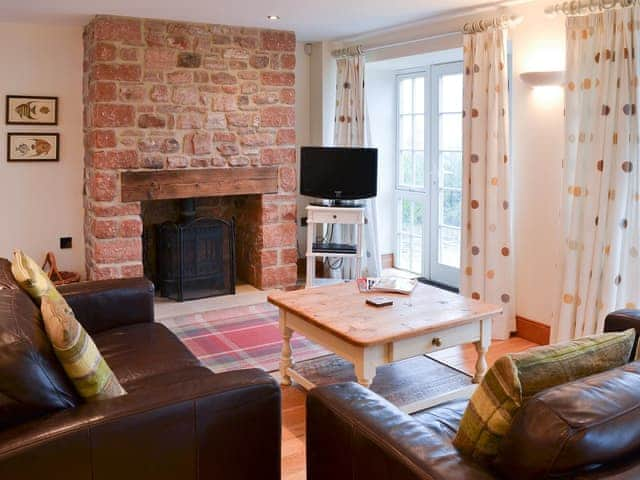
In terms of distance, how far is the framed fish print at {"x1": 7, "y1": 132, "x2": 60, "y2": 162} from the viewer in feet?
16.5

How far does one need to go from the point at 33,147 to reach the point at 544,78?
3855 mm

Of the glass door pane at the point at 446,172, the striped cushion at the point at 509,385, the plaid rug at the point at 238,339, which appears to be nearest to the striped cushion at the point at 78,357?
the striped cushion at the point at 509,385

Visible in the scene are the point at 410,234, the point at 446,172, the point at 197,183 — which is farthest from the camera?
the point at 410,234

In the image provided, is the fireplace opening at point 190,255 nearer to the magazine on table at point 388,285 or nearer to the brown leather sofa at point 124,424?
the magazine on table at point 388,285

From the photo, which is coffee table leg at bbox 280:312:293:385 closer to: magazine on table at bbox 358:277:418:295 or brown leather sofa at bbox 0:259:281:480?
magazine on table at bbox 358:277:418:295

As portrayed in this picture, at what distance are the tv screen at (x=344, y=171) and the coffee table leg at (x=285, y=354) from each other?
223cm

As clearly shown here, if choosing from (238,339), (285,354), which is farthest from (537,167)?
(238,339)

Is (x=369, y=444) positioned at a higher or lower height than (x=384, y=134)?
lower

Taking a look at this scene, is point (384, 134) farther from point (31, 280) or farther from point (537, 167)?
point (31, 280)

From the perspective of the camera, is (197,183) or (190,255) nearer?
(197,183)

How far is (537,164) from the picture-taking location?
425cm

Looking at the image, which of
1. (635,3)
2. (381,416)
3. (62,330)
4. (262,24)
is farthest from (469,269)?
(62,330)

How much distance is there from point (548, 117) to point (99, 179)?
328cm

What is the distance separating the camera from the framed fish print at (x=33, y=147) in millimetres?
5027
